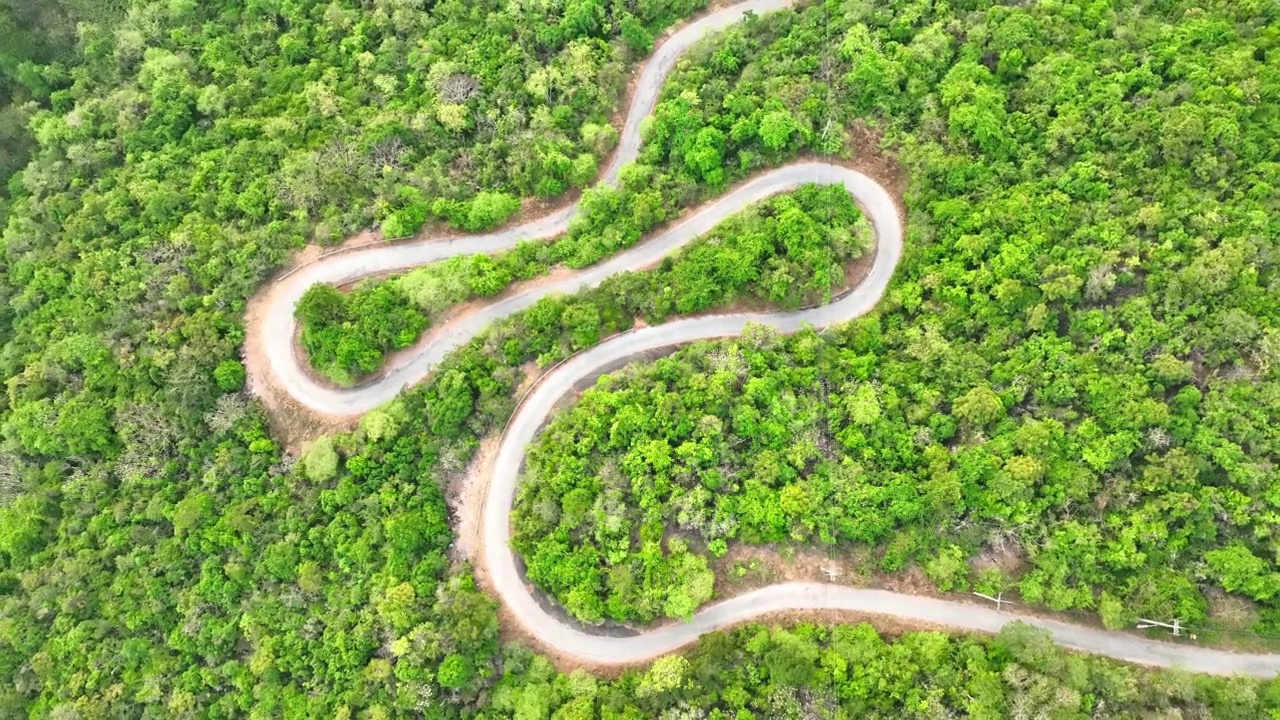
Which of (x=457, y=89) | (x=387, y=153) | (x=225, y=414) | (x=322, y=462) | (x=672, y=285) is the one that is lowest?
(x=322, y=462)

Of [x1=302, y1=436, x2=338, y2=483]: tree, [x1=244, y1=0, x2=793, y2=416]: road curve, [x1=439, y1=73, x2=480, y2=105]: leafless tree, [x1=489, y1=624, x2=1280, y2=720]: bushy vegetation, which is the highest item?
[x1=439, y1=73, x2=480, y2=105]: leafless tree

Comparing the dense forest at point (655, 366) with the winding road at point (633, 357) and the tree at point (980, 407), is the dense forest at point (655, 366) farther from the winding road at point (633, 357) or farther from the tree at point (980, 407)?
the winding road at point (633, 357)

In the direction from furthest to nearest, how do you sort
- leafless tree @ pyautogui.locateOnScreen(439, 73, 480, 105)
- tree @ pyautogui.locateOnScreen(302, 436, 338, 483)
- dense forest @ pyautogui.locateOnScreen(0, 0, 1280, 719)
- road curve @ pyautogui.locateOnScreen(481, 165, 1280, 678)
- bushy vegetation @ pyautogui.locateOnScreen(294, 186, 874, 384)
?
leafless tree @ pyautogui.locateOnScreen(439, 73, 480, 105) → bushy vegetation @ pyautogui.locateOnScreen(294, 186, 874, 384) → tree @ pyautogui.locateOnScreen(302, 436, 338, 483) → dense forest @ pyautogui.locateOnScreen(0, 0, 1280, 719) → road curve @ pyautogui.locateOnScreen(481, 165, 1280, 678)

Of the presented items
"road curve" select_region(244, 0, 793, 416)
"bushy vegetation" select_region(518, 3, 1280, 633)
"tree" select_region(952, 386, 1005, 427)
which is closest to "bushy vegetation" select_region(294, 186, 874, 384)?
"road curve" select_region(244, 0, 793, 416)

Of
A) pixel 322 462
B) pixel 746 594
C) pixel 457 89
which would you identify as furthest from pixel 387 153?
pixel 746 594

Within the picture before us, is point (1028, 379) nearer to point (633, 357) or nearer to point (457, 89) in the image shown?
point (633, 357)

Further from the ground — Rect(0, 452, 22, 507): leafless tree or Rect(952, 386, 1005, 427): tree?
Rect(952, 386, 1005, 427): tree

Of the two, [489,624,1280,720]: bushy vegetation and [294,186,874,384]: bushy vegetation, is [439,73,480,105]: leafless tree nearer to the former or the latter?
[294,186,874,384]: bushy vegetation

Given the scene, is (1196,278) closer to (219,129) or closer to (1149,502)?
(1149,502)
